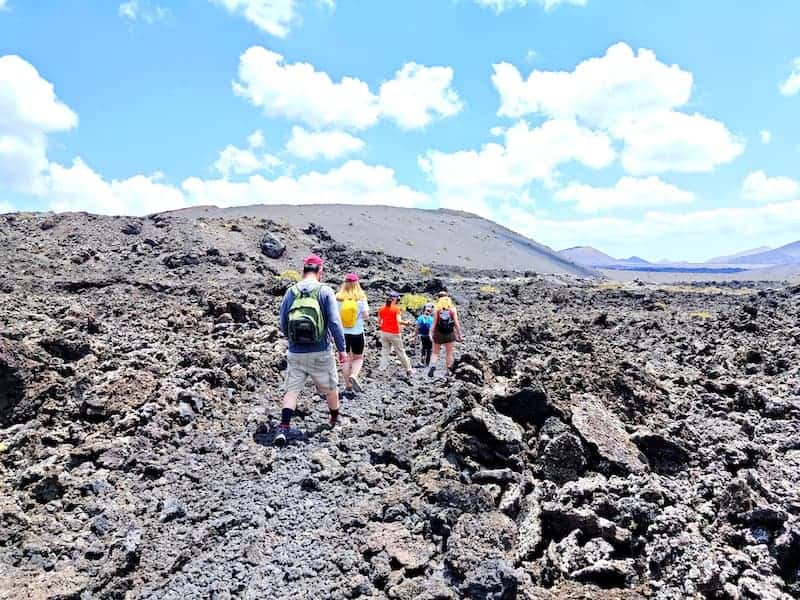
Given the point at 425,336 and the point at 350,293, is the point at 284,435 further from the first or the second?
the point at 425,336

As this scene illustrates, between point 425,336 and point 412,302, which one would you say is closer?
point 425,336

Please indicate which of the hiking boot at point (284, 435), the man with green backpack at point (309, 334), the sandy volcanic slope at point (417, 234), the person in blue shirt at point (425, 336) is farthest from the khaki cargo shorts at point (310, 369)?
the sandy volcanic slope at point (417, 234)

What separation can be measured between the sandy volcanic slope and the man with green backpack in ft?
154

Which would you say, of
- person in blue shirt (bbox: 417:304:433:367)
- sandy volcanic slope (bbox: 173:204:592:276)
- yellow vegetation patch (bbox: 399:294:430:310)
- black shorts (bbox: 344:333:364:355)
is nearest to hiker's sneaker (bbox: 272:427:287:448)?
black shorts (bbox: 344:333:364:355)

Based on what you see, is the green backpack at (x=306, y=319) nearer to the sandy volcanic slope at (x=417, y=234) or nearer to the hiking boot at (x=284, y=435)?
the hiking boot at (x=284, y=435)

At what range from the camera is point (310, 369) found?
17.3 ft

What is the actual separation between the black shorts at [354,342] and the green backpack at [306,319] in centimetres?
181

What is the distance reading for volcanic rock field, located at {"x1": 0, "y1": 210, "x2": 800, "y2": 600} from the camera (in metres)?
3.15

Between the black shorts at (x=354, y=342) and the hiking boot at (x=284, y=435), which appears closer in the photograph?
the hiking boot at (x=284, y=435)

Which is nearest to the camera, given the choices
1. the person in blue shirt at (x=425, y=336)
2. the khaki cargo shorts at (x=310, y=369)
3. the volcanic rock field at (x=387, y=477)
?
the volcanic rock field at (x=387, y=477)

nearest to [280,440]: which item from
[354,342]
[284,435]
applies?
[284,435]

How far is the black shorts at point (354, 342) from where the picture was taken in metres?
6.89

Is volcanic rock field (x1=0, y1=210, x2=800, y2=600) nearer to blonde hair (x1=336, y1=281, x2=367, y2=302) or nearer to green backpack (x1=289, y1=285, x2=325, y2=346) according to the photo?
green backpack (x1=289, y1=285, x2=325, y2=346)

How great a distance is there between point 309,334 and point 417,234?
2432 inches
